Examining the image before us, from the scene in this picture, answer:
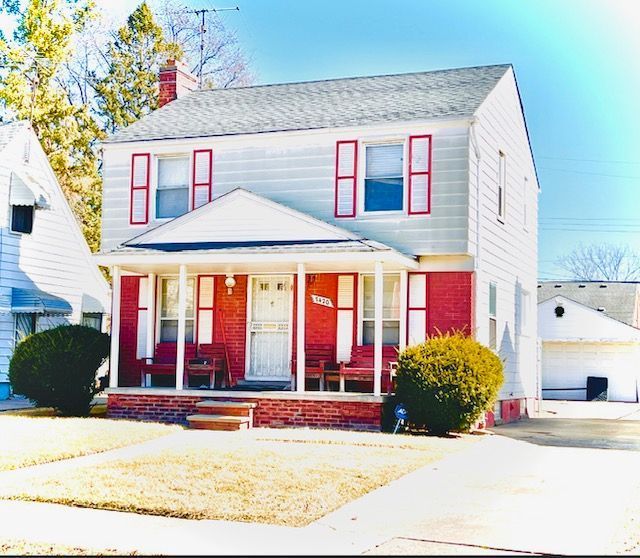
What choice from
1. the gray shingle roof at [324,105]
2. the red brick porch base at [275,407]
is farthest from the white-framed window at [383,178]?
the red brick porch base at [275,407]

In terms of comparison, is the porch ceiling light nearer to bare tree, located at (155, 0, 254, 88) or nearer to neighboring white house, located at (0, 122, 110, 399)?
neighboring white house, located at (0, 122, 110, 399)

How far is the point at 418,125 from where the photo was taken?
18906 mm

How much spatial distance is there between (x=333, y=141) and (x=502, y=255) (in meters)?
4.88

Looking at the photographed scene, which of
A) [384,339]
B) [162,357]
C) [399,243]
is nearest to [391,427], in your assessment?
[384,339]

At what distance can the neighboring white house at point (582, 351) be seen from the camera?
36.2 meters

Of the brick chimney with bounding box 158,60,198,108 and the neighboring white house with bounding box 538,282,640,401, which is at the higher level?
the brick chimney with bounding box 158,60,198,108

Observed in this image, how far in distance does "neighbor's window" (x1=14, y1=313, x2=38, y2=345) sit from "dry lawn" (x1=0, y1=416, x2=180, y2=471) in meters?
8.01

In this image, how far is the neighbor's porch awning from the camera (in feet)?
84.3

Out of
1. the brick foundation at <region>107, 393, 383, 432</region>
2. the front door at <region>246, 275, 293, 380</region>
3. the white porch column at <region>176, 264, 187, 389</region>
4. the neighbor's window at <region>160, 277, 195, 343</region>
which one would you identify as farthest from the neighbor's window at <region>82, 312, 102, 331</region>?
the white porch column at <region>176, 264, 187, 389</region>

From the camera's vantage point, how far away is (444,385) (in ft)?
52.8

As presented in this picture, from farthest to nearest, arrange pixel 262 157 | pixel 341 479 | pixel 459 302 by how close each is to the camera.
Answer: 1. pixel 262 157
2. pixel 459 302
3. pixel 341 479

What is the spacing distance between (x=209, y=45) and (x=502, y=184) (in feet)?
64.6

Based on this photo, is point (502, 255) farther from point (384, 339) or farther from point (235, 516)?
point (235, 516)

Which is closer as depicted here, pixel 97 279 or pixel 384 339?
pixel 384 339
